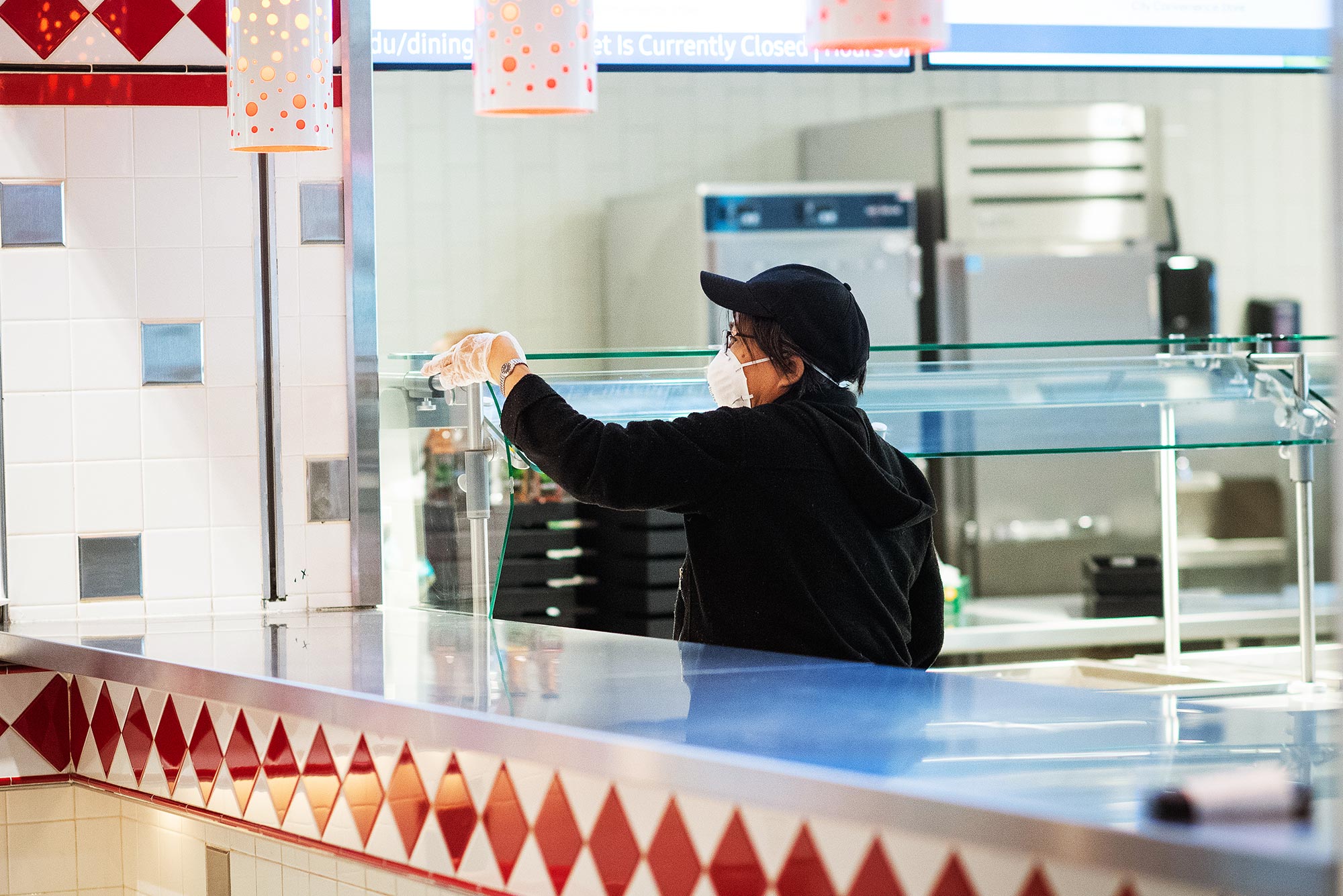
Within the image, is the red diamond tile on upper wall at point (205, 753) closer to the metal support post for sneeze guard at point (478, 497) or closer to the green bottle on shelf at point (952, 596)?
the metal support post for sneeze guard at point (478, 497)

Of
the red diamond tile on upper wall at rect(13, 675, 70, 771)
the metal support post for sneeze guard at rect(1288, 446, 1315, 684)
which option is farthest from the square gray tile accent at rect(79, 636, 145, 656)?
the metal support post for sneeze guard at rect(1288, 446, 1315, 684)

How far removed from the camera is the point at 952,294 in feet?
17.9

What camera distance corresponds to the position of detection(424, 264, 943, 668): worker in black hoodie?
6.32ft

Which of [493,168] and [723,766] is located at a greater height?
[493,168]

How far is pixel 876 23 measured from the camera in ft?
4.75

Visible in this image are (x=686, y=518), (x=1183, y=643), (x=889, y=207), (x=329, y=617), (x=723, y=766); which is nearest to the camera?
(x=723, y=766)

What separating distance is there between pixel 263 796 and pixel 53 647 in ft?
1.63

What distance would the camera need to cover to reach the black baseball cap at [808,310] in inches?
80.0

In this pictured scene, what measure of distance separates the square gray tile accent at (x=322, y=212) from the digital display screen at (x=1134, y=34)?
109 centimetres

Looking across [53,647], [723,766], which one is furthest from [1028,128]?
[723,766]

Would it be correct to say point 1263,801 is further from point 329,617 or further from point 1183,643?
point 1183,643

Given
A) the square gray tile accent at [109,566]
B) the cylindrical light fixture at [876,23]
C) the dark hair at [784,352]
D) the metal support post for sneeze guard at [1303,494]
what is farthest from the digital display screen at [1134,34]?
the square gray tile accent at [109,566]

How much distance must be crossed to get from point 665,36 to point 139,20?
0.89m

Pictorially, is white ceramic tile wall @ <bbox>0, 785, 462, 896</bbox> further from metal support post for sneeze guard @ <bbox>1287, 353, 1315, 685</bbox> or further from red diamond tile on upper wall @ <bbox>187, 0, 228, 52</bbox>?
metal support post for sneeze guard @ <bbox>1287, 353, 1315, 685</bbox>
